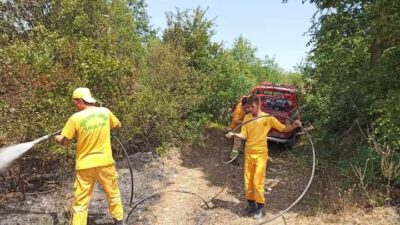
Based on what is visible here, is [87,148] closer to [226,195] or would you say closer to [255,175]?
[255,175]

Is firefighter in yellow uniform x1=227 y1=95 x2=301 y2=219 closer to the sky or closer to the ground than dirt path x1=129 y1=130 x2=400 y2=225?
closer to the sky

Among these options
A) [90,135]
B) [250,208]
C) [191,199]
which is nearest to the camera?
[90,135]

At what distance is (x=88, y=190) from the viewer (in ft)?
21.0

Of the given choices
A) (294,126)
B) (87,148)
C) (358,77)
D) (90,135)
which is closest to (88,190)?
(87,148)

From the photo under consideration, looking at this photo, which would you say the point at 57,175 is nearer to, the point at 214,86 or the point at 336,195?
the point at 336,195

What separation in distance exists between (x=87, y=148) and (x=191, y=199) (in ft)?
10.4

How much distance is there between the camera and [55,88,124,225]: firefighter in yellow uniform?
6270 mm

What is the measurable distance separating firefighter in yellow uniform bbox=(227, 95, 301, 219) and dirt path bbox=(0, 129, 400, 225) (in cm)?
39

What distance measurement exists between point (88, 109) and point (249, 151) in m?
2.78

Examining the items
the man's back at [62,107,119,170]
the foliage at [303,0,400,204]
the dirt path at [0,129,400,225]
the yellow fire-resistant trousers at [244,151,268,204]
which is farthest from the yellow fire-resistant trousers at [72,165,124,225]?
the foliage at [303,0,400,204]

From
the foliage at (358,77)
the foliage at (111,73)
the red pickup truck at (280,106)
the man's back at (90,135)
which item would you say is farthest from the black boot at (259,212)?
the red pickup truck at (280,106)

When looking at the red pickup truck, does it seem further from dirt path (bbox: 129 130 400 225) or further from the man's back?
the man's back

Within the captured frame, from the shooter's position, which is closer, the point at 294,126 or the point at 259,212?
the point at 294,126

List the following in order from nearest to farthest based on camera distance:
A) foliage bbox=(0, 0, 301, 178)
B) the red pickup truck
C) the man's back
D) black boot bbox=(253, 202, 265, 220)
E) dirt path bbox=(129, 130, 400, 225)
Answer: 1. the man's back
2. dirt path bbox=(129, 130, 400, 225)
3. black boot bbox=(253, 202, 265, 220)
4. foliage bbox=(0, 0, 301, 178)
5. the red pickup truck
